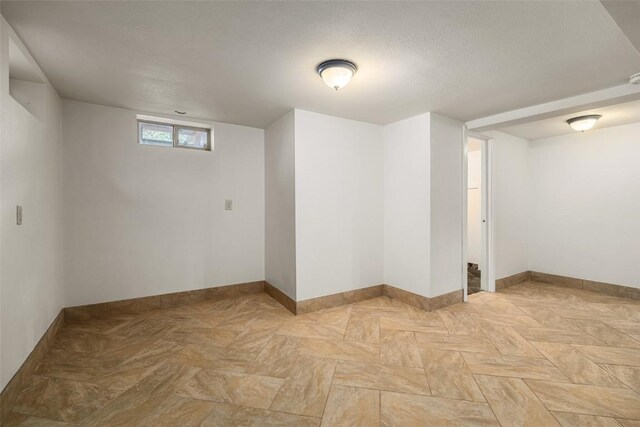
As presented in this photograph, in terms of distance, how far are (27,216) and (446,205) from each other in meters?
3.99

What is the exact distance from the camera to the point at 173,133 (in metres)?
3.53

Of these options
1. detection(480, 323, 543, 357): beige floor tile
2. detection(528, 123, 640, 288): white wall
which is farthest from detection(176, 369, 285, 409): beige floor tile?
detection(528, 123, 640, 288): white wall

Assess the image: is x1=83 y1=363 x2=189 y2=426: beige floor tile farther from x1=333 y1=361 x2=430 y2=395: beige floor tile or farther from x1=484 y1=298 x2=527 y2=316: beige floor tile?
x1=484 y1=298 x2=527 y2=316: beige floor tile

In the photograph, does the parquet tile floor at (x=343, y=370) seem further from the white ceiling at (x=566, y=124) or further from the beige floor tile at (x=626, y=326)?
the white ceiling at (x=566, y=124)

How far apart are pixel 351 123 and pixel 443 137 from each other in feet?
3.77

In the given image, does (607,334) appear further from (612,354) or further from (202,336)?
(202,336)

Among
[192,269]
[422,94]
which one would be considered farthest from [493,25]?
[192,269]

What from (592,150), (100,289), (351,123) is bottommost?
(100,289)

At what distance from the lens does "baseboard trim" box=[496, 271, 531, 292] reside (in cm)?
421

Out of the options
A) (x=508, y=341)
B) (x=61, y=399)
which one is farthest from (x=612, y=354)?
(x=61, y=399)

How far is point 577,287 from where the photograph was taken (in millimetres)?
4270

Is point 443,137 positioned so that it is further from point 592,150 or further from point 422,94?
point 592,150

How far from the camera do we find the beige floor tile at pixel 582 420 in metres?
1.56

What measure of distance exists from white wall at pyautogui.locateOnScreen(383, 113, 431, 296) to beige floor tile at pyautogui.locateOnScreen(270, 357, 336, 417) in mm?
1737
